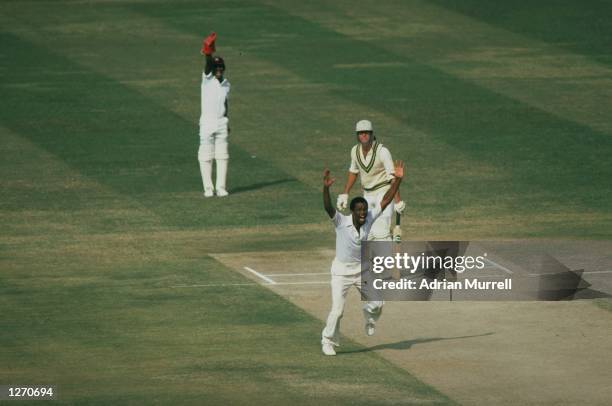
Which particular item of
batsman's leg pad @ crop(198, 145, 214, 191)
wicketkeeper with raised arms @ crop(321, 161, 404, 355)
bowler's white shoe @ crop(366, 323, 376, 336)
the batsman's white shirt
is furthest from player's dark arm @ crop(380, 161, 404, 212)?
batsman's leg pad @ crop(198, 145, 214, 191)

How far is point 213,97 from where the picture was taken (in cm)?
2511

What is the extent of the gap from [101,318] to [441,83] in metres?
16.0

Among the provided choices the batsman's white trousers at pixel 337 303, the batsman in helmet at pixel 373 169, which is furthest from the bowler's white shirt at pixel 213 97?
the batsman's white trousers at pixel 337 303

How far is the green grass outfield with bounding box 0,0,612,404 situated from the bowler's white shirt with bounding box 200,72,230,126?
4.34 feet

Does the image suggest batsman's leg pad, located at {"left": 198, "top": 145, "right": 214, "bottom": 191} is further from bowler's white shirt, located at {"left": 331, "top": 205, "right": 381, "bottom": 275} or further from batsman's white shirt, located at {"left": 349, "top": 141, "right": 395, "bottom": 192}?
bowler's white shirt, located at {"left": 331, "top": 205, "right": 381, "bottom": 275}

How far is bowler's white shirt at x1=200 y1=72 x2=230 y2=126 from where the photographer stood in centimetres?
2506

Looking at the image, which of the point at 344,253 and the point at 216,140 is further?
the point at 216,140

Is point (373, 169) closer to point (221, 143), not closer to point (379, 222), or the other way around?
point (379, 222)

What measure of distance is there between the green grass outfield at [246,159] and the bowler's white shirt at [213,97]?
1322 mm

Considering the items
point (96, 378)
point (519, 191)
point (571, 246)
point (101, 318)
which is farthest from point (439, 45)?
point (96, 378)

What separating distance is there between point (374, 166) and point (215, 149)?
22.0ft

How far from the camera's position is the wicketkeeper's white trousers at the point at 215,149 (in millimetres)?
25141

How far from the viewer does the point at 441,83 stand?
107ft

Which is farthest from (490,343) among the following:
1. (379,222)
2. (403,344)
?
(379,222)
